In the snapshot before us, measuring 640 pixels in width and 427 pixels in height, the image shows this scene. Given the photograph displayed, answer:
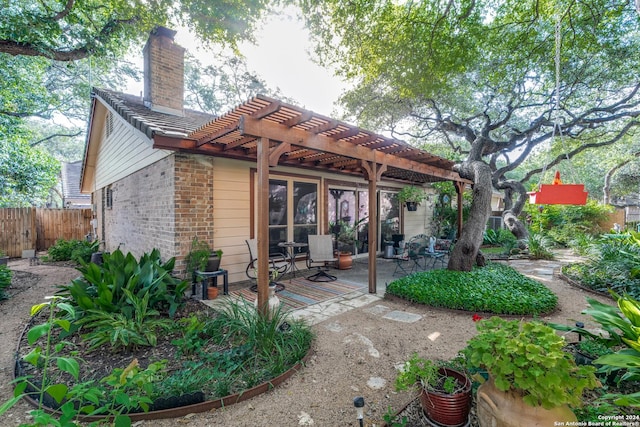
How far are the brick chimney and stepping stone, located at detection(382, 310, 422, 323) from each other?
6.08 m

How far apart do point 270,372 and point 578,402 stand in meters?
2.10

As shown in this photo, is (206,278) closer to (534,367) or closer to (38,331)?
(38,331)

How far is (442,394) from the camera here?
1.81 metres

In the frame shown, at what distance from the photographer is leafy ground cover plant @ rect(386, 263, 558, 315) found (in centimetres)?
400

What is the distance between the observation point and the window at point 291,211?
6.13m

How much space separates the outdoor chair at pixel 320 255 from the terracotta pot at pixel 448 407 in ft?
13.0

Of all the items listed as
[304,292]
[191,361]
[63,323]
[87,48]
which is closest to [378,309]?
[304,292]

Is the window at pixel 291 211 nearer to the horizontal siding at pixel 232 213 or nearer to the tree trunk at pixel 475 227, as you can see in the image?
the horizontal siding at pixel 232 213

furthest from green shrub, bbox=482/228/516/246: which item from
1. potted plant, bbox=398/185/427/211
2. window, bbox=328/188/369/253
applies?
window, bbox=328/188/369/253

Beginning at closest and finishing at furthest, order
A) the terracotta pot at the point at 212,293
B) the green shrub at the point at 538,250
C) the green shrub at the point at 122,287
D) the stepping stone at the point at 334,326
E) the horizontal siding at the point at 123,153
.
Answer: the green shrub at the point at 122,287 → the stepping stone at the point at 334,326 → the terracotta pot at the point at 212,293 → the horizontal siding at the point at 123,153 → the green shrub at the point at 538,250

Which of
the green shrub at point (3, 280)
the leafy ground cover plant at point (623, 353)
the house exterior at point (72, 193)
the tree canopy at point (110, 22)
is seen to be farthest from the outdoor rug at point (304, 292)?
the house exterior at point (72, 193)

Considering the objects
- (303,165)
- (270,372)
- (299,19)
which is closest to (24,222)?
(303,165)

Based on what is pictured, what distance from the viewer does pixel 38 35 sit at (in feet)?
19.2

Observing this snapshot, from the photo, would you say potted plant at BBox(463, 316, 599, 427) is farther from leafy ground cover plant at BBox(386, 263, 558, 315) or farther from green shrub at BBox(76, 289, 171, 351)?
green shrub at BBox(76, 289, 171, 351)
